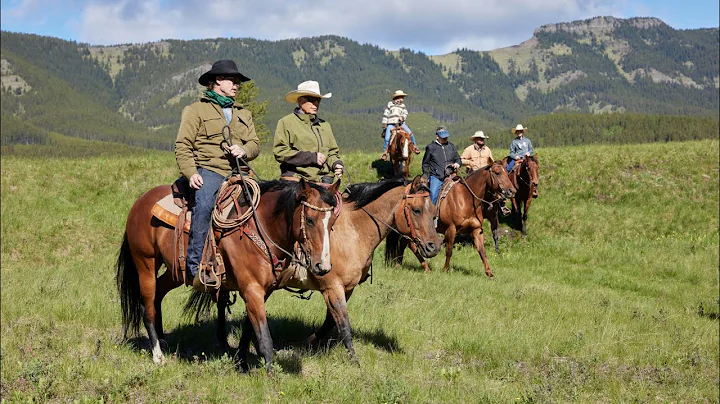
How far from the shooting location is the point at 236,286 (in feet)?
23.0

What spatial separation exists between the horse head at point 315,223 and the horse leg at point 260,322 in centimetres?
87

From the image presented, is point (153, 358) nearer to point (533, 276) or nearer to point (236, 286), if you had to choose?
point (236, 286)

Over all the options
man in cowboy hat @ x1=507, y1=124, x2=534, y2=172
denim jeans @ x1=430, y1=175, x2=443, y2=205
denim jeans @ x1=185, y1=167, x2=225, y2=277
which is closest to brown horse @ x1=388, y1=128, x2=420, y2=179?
man in cowboy hat @ x1=507, y1=124, x2=534, y2=172

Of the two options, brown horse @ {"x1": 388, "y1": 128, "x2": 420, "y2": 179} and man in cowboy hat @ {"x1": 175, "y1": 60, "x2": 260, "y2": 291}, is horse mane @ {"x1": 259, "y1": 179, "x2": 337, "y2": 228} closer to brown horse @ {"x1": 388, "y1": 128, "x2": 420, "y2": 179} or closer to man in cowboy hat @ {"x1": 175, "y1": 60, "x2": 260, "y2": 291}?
man in cowboy hat @ {"x1": 175, "y1": 60, "x2": 260, "y2": 291}

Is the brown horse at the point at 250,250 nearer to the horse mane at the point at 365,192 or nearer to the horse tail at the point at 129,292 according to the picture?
the horse tail at the point at 129,292

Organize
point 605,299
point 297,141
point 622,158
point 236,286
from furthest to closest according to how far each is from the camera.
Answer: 1. point 622,158
2. point 605,299
3. point 297,141
4. point 236,286

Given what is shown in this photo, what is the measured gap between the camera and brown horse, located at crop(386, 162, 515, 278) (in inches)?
572

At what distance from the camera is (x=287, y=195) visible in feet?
21.3

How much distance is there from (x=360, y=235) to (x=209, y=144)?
7.90 ft

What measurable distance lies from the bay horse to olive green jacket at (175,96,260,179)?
1.71 meters

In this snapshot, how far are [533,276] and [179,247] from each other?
1054cm

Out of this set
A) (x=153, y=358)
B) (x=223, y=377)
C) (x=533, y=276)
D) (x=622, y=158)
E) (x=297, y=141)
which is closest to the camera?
(x=223, y=377)

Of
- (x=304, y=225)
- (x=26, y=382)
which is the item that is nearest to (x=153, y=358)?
(x=26, y=382)

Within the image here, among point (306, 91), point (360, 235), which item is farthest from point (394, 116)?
point (360, 235)
